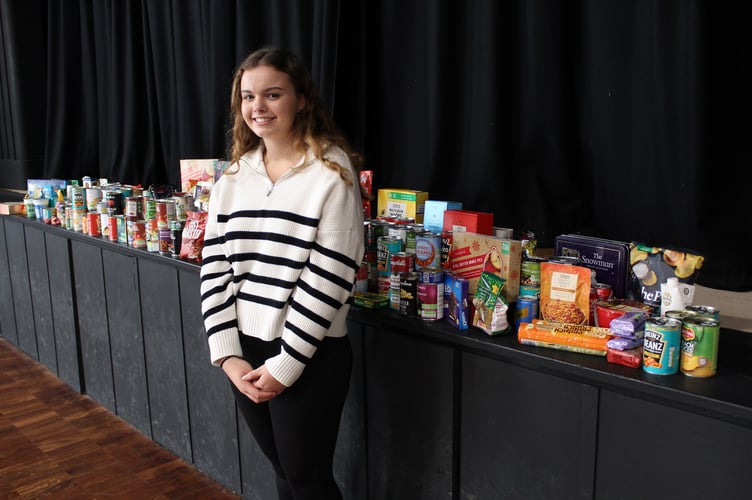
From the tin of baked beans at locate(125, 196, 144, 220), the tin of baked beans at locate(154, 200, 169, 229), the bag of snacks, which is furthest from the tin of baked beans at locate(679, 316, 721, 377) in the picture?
the tin of baked beans at locate(125, 196, 144, 220)

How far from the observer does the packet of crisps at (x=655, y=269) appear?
1.32 m

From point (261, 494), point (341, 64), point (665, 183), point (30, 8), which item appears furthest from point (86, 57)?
point (665, 183)

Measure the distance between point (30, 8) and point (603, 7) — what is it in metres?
4.01

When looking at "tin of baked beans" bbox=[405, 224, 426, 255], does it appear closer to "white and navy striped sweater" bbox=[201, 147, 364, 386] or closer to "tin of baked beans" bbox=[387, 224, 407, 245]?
"tin of baked beans" bbox=[387, 224, 407, 245]

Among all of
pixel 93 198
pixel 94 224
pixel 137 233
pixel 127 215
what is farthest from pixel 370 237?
Result: pixel 93 198

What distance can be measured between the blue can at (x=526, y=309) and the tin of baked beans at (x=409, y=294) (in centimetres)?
25

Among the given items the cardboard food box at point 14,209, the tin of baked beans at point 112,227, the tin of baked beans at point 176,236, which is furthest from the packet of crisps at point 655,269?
the cardboard food box at point 14,209

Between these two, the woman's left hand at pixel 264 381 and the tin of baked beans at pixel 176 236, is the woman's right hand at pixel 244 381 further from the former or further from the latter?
the tin of baked beans at pixel 176 236

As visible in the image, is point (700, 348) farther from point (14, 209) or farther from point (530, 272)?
point (14, 209)

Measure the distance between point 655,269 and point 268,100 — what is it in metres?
0.92

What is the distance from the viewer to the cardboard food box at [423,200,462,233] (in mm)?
1812

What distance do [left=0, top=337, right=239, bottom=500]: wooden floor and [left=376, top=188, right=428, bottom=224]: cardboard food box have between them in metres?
1.16

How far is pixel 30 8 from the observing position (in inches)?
169

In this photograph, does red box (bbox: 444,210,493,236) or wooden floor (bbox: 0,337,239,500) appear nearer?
red box (bbox: 444,210,493,236)
